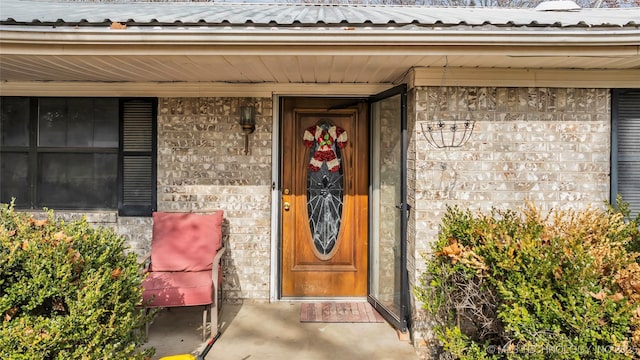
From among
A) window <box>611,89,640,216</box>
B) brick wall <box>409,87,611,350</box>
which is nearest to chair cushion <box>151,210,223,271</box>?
brick wall <box>409,87,611,350</box>

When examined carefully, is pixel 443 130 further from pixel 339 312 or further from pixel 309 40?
pixel 339 312

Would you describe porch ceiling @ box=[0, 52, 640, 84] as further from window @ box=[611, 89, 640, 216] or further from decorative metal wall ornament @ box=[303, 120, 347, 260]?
decorative metal wall ornament @ box=[303, 120, 347, 260]

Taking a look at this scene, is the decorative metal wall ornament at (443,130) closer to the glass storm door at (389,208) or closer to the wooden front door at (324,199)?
the glass storm door at (389,208)

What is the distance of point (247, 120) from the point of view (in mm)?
3645

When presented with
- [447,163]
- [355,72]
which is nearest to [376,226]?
[447,163]

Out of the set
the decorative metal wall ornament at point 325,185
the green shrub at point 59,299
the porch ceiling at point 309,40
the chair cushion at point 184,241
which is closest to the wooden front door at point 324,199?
the decorative metal wall ornament at point 325,185

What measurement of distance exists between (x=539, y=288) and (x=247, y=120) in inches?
109

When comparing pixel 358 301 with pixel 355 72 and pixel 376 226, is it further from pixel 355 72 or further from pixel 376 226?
pixel 355 72

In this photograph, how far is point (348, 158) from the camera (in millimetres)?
3889

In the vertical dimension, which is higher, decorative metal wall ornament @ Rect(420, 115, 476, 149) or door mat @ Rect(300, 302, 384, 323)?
decorative metal wall ornament @ Rect(420, 115, 476, 149)

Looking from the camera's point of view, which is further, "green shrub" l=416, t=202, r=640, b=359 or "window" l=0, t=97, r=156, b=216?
"window" l=0, t=97, r=156, b=216

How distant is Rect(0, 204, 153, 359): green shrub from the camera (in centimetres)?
181

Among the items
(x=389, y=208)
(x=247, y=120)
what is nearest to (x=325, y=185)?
(x=389, y=208)

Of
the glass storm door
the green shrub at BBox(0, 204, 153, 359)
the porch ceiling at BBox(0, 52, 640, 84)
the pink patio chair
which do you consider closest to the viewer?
the green shrub at BBox(0, 204, 153, 359)
